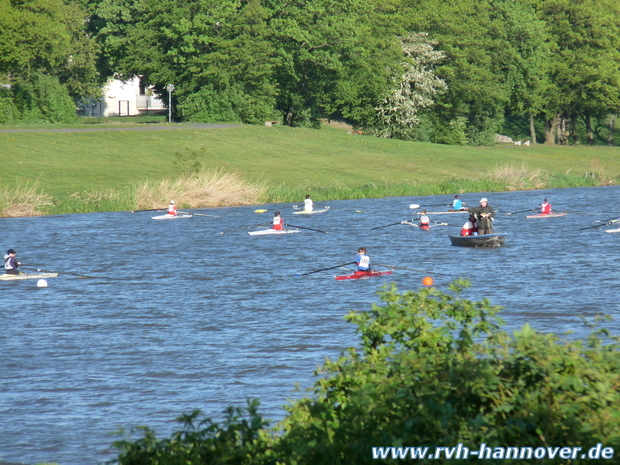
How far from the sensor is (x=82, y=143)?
74625 mm

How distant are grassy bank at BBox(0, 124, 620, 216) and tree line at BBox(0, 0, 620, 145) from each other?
7.46 m

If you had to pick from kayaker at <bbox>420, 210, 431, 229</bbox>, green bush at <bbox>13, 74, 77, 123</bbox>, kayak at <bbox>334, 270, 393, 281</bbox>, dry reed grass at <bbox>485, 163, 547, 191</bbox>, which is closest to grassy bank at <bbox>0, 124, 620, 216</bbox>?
dry reed grass at <bbox>485, 163, 547, 191</bbox>

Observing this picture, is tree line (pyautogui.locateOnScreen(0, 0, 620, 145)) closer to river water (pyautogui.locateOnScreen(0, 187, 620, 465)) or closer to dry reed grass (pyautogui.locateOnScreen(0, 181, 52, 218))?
dry reed grass (pyautogui.locateOnScreen(0, 181, 52, 218))

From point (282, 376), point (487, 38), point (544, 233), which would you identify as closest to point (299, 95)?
point (487, 38)

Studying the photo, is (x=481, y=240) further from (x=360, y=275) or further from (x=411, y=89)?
(x=411, y=89)

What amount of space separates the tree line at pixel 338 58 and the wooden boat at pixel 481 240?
183ft

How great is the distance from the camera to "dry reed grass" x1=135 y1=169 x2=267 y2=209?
55000 mm

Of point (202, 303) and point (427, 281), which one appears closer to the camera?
point (202, 303)

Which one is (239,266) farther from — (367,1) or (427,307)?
(367,1)

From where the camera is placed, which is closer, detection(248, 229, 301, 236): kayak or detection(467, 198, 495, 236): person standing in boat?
detection(467, 198, 495, 236): person standing in boat

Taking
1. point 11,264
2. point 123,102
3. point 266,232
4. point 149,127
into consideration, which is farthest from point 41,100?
point 11,264

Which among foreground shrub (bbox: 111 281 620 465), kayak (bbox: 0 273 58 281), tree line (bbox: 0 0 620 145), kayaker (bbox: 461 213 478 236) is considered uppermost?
tree line (bbox: 0 0 620 145)

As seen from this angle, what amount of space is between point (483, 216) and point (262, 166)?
38.7m

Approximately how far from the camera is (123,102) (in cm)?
12744
